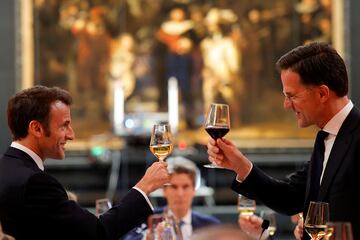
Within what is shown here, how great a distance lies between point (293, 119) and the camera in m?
13.2

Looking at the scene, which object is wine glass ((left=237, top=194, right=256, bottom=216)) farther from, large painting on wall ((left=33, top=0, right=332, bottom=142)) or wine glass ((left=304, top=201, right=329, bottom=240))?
large painting on wall ((left=33, top=0, right=332, bottom=142))

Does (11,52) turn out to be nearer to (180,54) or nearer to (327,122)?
(180,54)

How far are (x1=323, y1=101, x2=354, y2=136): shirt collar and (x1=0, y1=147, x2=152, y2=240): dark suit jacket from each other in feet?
3.28

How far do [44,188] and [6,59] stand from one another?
9.89 m

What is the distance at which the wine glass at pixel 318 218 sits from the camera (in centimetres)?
285

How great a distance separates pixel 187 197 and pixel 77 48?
827 centimetres

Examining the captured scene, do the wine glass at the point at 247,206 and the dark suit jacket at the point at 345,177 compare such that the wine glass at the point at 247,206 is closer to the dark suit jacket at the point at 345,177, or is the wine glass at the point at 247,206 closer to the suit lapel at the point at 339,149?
the dark suit jacket at the point at 345,177

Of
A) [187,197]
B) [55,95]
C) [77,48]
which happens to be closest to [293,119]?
[77,48]

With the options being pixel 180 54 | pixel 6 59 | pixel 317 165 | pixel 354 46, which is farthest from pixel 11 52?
pixel 317 165

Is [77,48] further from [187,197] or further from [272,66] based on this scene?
[187,197]

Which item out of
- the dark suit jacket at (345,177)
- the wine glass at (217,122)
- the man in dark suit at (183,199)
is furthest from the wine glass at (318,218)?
the man in dark suit at (183,199)

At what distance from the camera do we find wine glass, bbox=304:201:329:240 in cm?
285

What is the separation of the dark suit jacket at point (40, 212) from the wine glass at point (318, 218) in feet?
2.88

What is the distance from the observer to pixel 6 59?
1277cm
